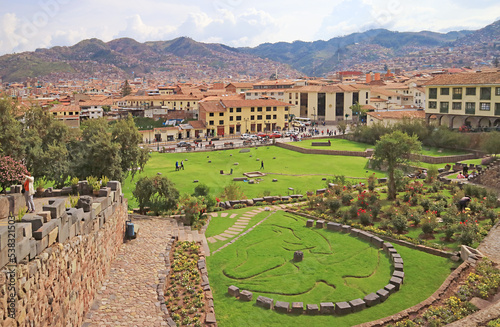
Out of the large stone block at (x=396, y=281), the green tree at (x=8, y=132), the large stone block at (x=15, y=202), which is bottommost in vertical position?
the large stone block at (x=396, y=281)

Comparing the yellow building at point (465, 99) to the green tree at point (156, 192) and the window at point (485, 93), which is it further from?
the green tree at point (156, 192)

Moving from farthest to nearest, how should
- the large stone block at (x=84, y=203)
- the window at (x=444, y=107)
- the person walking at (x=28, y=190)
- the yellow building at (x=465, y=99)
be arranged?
the window at (x=444, y=107), the yellow building at (x=465, y=99), the person walking at (x=28, y=190), the large stone block at (x=84, y=203)

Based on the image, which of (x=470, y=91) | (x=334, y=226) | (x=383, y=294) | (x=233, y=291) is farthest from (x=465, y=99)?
(x=233, y=291)

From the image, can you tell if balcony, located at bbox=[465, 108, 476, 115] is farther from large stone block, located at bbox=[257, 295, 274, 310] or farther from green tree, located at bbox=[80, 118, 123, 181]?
large stone block, located at bbox=[257, 295, 274, 310]

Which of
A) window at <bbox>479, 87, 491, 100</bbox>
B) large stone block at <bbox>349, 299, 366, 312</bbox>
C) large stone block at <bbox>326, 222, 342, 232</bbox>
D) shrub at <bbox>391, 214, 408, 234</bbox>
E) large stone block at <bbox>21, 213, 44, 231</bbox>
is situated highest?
window at <bbox>479, 87, 491, 100</bbox>

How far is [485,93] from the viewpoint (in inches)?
1895

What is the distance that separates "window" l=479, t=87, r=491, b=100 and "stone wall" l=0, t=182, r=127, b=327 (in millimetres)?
46260

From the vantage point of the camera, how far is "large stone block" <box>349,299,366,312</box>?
43.3 feet

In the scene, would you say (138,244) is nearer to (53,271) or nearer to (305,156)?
(53,271)

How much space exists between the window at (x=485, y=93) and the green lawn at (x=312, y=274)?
123 ft

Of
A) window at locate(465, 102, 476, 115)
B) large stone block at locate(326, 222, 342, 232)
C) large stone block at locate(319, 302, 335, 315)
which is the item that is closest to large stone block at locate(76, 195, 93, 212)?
large stone block at locate(319, 302, 335, 315)

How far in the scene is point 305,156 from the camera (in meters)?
49.1

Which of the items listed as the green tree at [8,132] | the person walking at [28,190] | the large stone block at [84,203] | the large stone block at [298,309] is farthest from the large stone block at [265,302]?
the green tree at [8,132]

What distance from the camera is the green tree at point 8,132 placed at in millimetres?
24969
